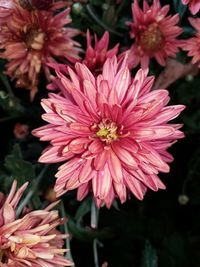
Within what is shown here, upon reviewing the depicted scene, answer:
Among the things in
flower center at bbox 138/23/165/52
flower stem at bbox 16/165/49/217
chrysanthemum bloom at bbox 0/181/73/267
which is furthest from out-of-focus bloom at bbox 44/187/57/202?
flower center at bbox 138/23/165/52

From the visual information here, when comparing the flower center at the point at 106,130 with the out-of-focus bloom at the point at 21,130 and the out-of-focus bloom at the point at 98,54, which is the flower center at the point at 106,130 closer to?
the out-of-focus bloom at the point at 98,54

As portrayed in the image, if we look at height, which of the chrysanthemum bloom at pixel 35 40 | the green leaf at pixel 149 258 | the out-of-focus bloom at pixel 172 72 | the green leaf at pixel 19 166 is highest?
the chrysanthemum bloom at pixel 35 40

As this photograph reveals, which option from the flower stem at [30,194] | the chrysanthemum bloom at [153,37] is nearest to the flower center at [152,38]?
the chrysanthemum bloom at [153,37]

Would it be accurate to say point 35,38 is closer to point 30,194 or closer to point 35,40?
point 35,40

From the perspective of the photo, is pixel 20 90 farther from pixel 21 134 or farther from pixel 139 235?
pixel 139 235

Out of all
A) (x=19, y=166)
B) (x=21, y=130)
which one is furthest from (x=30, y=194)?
(x=21, y=130)

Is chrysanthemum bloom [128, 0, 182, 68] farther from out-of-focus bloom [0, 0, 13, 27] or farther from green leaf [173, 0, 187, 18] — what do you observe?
out-of-focus bloom [0, 0, 13, 27]
